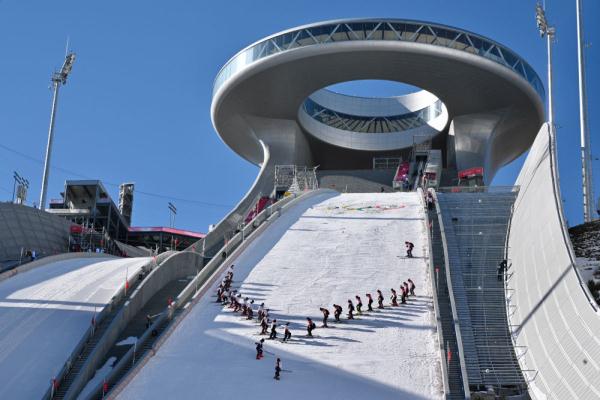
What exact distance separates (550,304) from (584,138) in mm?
17474

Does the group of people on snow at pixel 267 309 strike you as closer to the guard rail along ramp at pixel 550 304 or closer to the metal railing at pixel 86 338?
the metal railing at pixel 86 338

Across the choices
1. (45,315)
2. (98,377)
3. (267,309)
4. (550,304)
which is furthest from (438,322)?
(45,315)

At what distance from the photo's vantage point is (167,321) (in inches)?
734

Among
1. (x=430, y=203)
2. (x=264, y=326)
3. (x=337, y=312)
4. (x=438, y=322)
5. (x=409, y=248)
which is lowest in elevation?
(x=264, y=326)

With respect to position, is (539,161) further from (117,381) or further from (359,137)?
(359,137)

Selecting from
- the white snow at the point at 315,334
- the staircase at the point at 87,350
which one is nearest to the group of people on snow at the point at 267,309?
the white snow at the point at 315,334

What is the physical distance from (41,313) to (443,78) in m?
26.4

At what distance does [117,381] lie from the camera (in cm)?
1538

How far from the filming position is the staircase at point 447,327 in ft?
46.3

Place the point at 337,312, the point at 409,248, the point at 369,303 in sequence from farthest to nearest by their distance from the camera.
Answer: the point at 409,248, the point at 369,303, the point at 337,312

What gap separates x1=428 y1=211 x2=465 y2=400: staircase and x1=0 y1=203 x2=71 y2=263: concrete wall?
51.2 ft

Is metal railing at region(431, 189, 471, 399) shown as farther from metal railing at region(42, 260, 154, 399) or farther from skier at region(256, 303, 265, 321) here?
metal railing at region(42, 260, 154, 399)

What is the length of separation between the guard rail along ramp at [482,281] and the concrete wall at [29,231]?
15851 mm

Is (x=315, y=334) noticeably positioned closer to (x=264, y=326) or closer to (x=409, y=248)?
(x=264, y=326)
